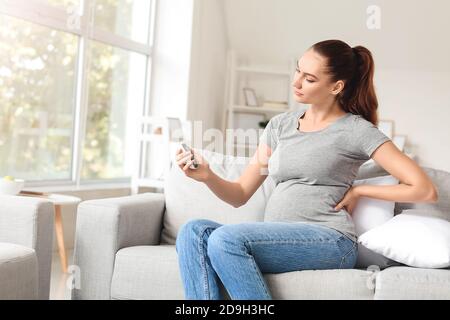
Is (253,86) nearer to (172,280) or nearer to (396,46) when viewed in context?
(396,46)

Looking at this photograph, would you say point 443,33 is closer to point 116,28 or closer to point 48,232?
point 116,28

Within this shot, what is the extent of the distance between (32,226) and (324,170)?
0.96m

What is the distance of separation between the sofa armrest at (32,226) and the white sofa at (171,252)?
12 centimetres

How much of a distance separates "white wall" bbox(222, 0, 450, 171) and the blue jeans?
166 inches

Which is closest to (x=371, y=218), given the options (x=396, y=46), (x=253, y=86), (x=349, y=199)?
(x=349, y=199)

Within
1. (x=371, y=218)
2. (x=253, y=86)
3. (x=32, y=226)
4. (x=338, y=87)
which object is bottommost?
(x=32, y=226)

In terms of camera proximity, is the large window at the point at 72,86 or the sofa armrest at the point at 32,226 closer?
the sofa armrest at the point at 32,226

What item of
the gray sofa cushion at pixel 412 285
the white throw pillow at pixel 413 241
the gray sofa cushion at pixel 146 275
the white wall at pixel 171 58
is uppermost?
the white wall at pixel 171 58

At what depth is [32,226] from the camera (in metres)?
2.17

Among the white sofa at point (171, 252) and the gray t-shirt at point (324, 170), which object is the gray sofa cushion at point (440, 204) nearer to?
the white sofa at point (171, 252)

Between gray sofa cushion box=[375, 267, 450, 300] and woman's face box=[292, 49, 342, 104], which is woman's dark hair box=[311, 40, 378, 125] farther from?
gray sofa cushion box=[375, 267, 450, 300]

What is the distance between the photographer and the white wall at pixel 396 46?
228 inches

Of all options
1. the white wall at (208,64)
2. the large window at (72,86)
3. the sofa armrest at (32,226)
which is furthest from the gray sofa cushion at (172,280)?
the white wall at (208,64)

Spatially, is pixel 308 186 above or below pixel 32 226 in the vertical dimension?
above
